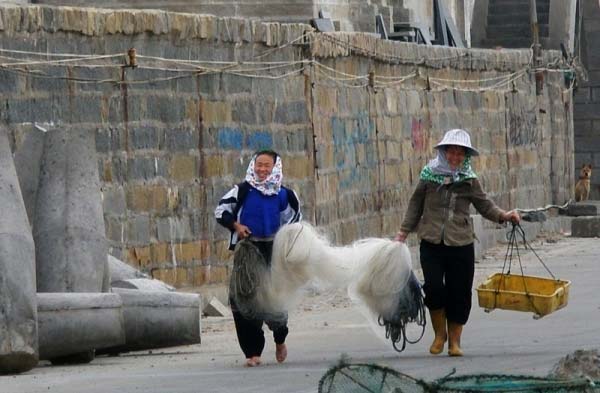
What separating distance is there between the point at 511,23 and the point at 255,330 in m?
31.2

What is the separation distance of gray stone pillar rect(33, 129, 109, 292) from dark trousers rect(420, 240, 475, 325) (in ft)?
7.41

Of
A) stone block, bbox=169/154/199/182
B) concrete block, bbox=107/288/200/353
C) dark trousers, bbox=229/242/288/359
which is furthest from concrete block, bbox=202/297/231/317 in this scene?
dark trousers, bbox=229/242/288/359

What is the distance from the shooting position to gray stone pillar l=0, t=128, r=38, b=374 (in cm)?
1228

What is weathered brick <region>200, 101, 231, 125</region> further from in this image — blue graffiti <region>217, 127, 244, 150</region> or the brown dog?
the brown dog

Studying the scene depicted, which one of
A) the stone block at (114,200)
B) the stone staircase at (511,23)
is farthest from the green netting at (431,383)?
the stone staircase at (511,23)

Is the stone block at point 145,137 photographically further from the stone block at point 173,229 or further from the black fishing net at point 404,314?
the black fishing net at point 404,314

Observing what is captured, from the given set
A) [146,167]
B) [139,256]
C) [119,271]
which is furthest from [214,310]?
[119,271]

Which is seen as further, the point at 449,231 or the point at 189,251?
the point at 189,251

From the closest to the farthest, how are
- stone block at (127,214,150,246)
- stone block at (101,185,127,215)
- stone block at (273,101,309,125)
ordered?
stone block at (101,185,127,215) < stone block at (127,214,150,246) < stone block at (273,101,309,125)

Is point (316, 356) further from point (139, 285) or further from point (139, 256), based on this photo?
point (139, 256)

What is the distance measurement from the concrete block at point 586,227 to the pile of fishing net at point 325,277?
1752 centimetres

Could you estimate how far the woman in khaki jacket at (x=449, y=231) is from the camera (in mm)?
13461

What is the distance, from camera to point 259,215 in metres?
13.2

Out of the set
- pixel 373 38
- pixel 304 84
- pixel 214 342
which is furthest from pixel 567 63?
pixel 214 342
